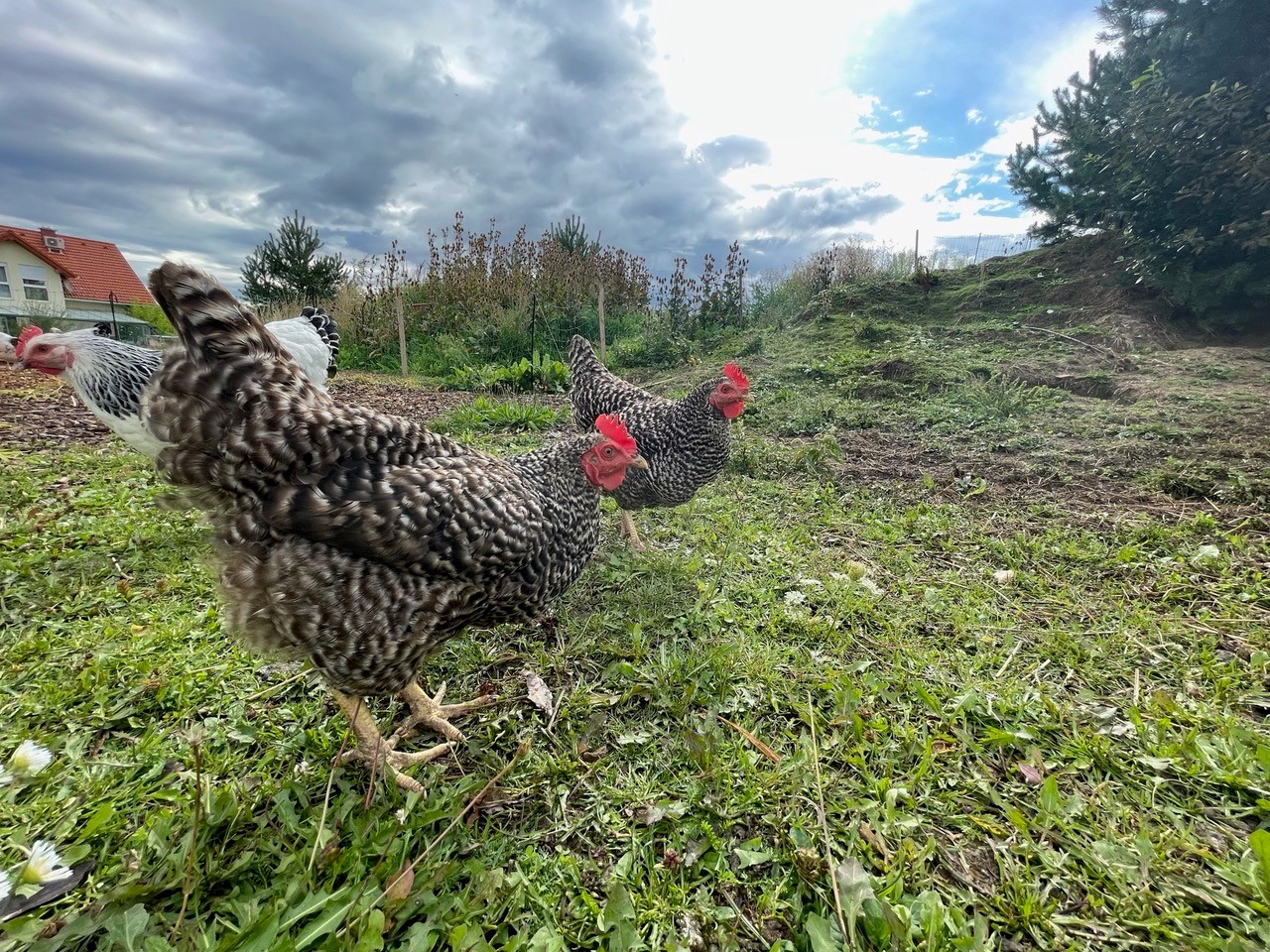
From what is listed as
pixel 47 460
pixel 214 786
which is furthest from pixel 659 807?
pixel 47 460

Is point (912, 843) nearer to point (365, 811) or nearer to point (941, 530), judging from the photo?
point (365, 811)

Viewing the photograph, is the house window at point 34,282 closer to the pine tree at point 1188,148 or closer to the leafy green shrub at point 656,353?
the leafy green shrub at point 656,353

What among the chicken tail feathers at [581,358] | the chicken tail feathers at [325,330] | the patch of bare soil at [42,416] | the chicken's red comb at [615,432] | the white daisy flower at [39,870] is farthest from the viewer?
the chicken tail feathers at [325,330]

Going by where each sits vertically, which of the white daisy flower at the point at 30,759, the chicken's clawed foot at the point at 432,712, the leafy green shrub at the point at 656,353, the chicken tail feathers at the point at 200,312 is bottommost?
the chicken's clawed foot at the point at 432,712

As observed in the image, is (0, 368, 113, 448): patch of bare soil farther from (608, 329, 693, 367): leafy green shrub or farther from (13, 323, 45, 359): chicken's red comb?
(608, 329, 693, 367): leafy green shrub

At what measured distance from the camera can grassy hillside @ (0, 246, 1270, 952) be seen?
1.55m

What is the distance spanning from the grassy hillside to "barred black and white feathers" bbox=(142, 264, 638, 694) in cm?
53

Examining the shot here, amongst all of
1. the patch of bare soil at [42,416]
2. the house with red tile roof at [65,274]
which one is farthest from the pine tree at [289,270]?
the patch of bare soil at [42,416]

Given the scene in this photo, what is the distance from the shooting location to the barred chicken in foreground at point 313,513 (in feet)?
6.00

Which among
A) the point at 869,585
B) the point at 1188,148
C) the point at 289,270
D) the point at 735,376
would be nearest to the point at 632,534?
the point at 735,376

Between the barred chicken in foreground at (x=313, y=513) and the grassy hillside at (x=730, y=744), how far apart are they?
47cm

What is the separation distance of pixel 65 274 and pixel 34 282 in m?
2.12

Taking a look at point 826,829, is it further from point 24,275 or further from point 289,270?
point 24,275

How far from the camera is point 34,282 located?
70.2 ft
